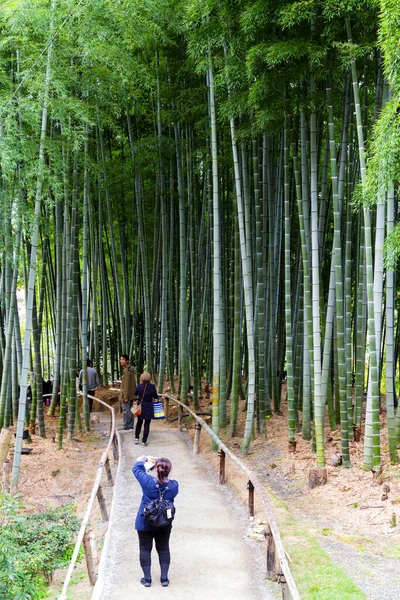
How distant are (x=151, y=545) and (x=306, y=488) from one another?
9.32 feet

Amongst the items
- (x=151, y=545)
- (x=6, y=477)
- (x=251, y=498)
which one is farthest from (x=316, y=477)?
(x=6, y=477)

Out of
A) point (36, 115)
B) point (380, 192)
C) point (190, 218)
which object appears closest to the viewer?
point (380, 192)

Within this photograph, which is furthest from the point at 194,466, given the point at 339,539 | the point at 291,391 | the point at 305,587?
the point at 305,587

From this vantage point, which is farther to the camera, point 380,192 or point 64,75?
point 64,75

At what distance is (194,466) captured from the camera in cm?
689

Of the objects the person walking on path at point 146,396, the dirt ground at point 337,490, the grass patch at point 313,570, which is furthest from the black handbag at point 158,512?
the person walking on path at point 146,396

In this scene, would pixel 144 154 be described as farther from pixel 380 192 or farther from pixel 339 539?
pixel 339 539

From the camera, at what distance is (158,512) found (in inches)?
143

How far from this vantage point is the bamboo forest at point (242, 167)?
19.5 ft

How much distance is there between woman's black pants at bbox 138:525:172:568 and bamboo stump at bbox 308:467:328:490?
8.88 ft

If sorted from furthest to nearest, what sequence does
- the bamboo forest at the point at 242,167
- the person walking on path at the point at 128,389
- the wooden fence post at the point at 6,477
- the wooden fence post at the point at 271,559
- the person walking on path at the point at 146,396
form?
1. the person walking on path at the point at 128,389
2. the person walking on path at the point at 146,396
3. the wooden fence post at the point at 6,477
4. the bamboo forest at the point at 242,167
5. the wooden fence post at the point at 271,559

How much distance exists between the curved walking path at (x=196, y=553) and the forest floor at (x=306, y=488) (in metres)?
0.29

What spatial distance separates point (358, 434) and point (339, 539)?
236 centimetres

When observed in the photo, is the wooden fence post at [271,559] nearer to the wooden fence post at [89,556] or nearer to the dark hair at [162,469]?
the dark hair at [162,469]
